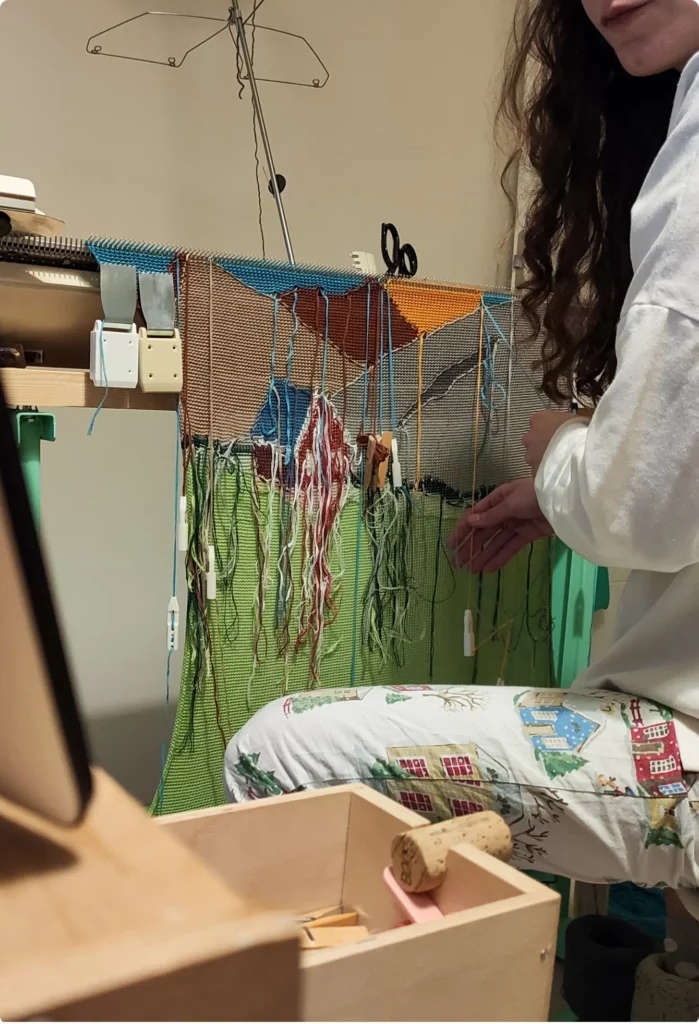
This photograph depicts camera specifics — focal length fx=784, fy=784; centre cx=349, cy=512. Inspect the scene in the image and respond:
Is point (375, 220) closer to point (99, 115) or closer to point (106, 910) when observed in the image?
point (99, 115)

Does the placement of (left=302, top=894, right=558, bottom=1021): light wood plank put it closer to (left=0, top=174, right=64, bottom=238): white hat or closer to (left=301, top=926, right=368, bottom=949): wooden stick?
(left=301, top=926, right=368, bottom=949): wooden stick

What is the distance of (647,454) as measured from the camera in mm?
571

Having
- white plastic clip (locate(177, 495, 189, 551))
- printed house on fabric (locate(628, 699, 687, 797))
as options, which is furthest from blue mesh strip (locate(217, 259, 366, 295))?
printed house on fabric (locate(628, 699, 687, 797))

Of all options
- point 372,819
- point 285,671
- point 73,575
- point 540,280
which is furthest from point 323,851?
point 73,575

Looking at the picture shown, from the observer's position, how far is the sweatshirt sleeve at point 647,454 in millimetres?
549

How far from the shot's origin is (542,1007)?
470 mm

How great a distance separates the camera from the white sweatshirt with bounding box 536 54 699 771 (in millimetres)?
545

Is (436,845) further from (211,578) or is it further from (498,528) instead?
(498,528)

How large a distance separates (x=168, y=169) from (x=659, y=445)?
110 cm

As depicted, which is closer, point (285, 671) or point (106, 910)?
point (106, 910)

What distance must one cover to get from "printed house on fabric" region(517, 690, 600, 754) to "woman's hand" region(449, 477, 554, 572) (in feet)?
1.01

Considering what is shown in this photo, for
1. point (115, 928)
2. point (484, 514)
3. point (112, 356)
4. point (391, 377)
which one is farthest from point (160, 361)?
point (115, 928)

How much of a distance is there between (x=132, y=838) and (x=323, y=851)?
417 mm

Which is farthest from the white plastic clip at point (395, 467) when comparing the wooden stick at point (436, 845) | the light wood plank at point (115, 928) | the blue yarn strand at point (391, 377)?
the light wood plank at point (115, 928)
